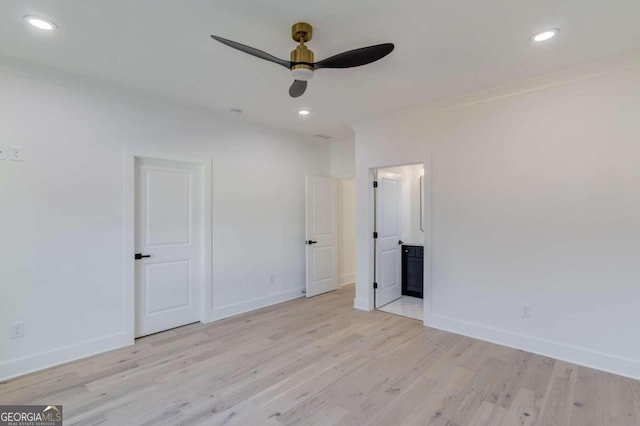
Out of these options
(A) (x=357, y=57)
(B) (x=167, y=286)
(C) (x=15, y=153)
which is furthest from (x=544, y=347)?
(C) (x=15, y=153)

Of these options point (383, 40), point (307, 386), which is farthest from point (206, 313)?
point (383, 40)

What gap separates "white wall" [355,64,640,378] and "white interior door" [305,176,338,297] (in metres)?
1.83

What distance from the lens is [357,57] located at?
6.93 ft

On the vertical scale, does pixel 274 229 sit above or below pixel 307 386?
above

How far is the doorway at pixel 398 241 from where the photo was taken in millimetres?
4598

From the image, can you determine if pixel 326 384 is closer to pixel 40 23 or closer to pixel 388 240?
pixel 388 240

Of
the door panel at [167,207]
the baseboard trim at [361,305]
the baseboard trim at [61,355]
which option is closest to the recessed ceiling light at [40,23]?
the door panel at [167,207]

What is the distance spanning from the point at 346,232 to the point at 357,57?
4307 millimetres

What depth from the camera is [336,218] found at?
568cm

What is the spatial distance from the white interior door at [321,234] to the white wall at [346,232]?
0.34 meters

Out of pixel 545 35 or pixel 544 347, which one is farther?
pixel 544 347

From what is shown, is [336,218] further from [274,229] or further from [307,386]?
[307,386]

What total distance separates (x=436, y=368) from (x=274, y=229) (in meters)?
2.91

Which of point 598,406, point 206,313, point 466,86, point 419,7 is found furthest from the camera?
point 206,313
